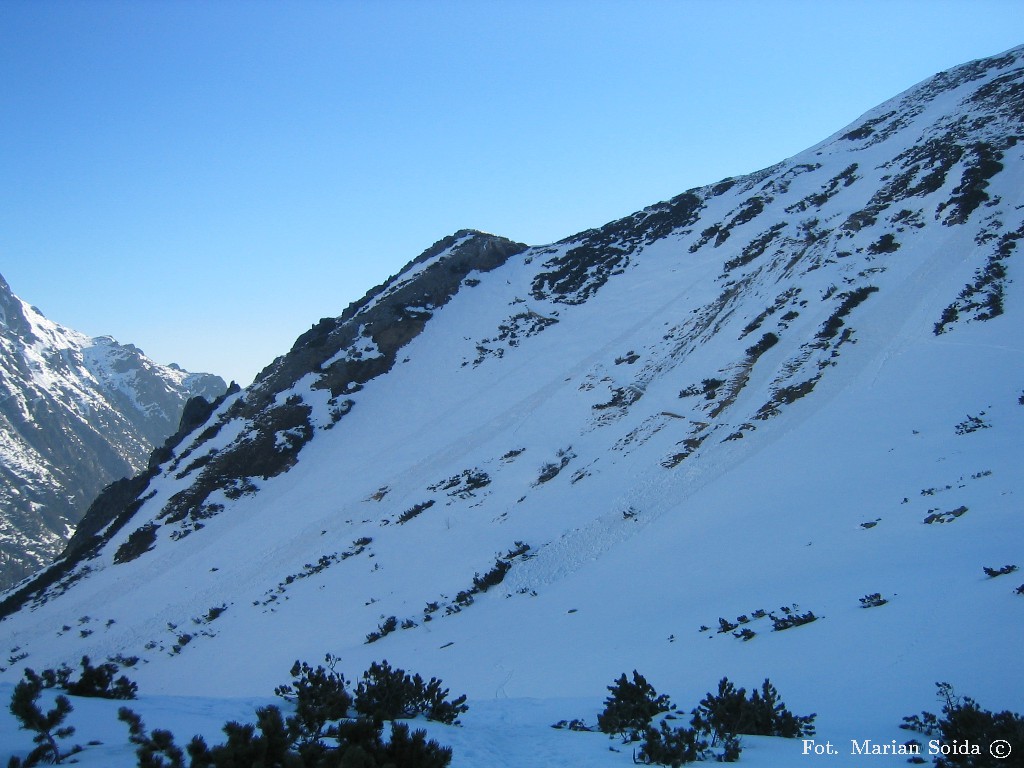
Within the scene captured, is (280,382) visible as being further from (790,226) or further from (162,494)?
(790,226)

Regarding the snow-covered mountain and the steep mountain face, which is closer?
the snow-covered mountain

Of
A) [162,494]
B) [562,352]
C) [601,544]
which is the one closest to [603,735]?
[601,544]

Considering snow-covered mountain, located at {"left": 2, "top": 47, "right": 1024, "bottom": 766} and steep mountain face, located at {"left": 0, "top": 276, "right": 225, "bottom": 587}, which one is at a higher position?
steep mountain face, located at {"left": 0, "top": 276, "right": 225, "bottom": 587}

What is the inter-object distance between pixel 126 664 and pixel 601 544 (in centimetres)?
1868

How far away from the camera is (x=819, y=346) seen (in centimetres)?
2514

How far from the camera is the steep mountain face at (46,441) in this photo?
12850 cm

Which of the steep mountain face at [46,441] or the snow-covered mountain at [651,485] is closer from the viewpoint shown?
the snow-covered mountain at [651,485]

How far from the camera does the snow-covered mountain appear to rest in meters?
10.4

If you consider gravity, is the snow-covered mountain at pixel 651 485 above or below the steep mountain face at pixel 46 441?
below

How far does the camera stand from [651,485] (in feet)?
71.8

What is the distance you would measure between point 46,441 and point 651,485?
18691cm

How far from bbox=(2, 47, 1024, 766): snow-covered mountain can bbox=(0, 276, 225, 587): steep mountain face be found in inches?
4317

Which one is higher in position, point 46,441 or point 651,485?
point 46,441

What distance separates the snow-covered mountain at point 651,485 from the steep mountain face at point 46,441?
10966 cm
